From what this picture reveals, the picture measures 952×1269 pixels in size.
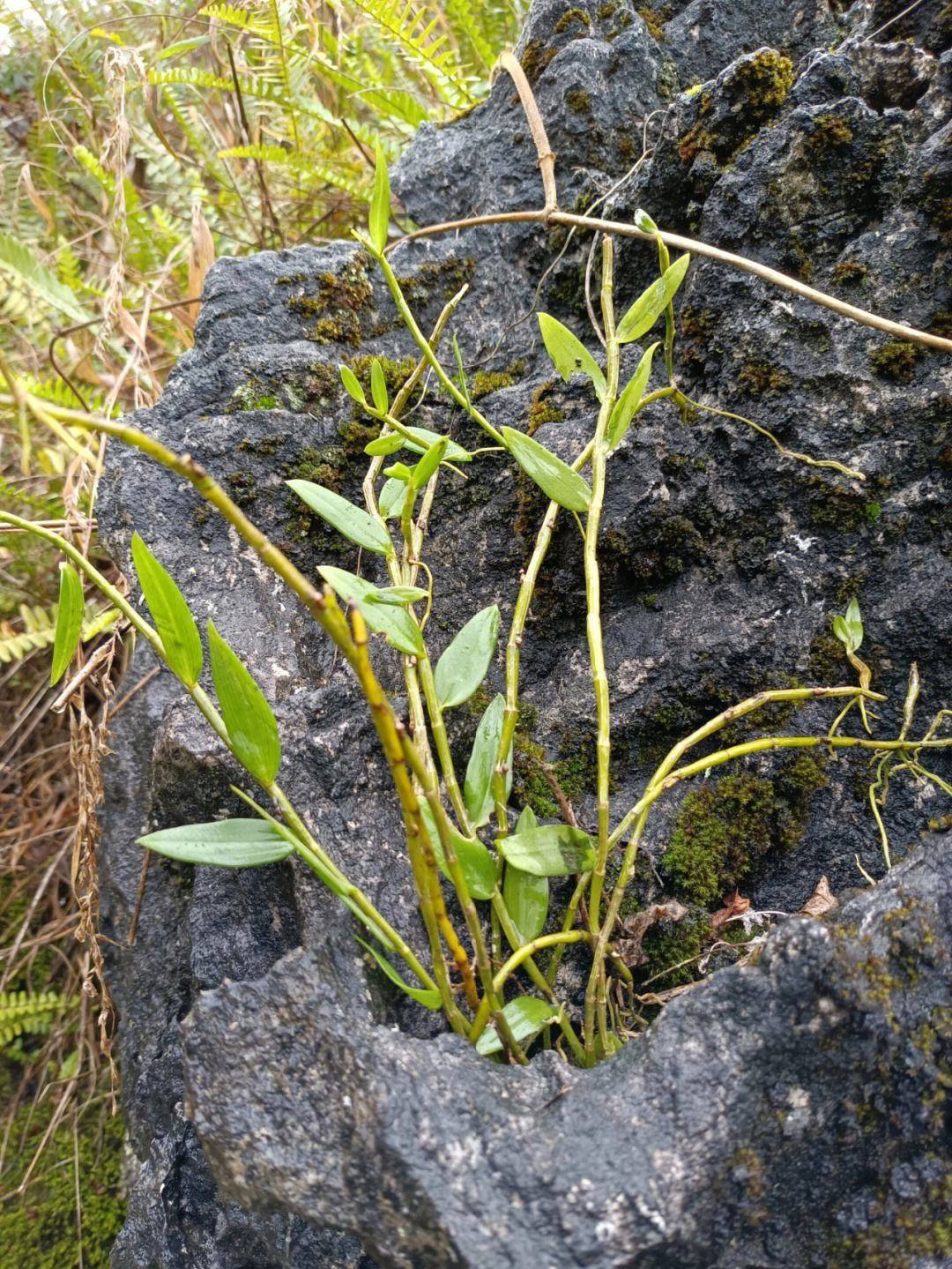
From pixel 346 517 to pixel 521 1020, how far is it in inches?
24.8

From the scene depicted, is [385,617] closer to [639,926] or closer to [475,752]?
[475,752]

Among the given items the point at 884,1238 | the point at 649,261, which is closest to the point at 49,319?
the point at 649,261

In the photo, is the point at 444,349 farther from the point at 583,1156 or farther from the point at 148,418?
the point at 583,1156

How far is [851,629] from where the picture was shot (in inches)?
45.4

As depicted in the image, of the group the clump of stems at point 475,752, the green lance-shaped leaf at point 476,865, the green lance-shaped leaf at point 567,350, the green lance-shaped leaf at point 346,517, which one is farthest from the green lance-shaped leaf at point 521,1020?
the green lance-shaped leaf at point 567,350

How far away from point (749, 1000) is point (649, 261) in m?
1.21

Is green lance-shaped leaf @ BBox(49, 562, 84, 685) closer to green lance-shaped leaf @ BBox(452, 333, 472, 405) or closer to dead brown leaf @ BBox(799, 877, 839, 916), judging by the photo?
green lance-shaped leaf @ BBox(452, 333, 472, 405)

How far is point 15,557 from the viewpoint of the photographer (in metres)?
2.23

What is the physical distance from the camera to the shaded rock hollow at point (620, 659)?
799mm

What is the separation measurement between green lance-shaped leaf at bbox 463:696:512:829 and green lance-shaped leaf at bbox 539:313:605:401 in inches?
19.4

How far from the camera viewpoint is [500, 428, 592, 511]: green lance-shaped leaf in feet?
3.45

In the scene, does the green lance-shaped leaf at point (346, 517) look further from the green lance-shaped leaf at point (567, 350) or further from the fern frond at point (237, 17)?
the fern frond at point (237, 17)

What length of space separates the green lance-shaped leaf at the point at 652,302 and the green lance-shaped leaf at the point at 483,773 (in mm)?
577

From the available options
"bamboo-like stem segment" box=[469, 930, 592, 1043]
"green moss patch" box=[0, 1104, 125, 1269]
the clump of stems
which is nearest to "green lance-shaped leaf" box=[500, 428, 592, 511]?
the clump of stems
